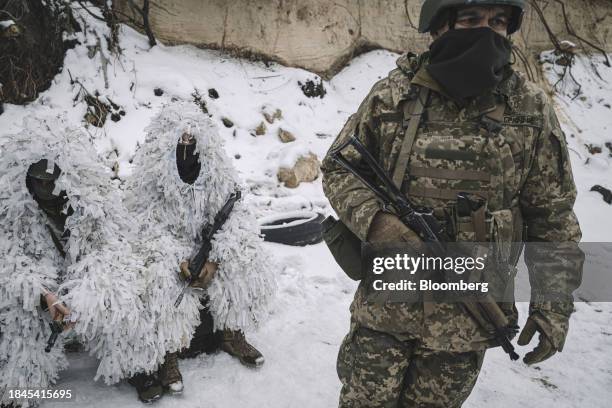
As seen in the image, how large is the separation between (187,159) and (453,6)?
5.41 feet

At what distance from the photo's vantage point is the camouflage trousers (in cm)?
156

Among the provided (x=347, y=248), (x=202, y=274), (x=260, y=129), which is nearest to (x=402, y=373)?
(x=347, y=248)

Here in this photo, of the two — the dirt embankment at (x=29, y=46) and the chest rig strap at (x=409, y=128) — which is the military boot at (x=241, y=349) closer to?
the chest rig strap at (x=409, y=128)

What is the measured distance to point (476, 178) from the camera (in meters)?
1.46

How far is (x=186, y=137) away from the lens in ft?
8.02

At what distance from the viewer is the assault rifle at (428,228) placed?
145cm

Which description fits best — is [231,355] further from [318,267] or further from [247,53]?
[247,53]

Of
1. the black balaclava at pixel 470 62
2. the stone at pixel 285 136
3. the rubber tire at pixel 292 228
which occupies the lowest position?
the rubber tire at pixel 292 228

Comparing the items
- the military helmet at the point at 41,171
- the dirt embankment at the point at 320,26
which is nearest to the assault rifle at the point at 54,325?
the military helmet at the point at 41,171

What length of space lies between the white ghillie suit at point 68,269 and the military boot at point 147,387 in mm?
84

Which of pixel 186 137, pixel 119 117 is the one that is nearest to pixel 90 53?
pixel 119 117

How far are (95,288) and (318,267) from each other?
2189 millimetres

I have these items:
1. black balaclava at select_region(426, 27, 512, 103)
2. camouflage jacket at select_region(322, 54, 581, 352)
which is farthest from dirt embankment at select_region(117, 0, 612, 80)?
black balaclava at select_region(426, 27, 512, 103)

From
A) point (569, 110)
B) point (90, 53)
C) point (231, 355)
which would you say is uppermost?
point (569, 110)
